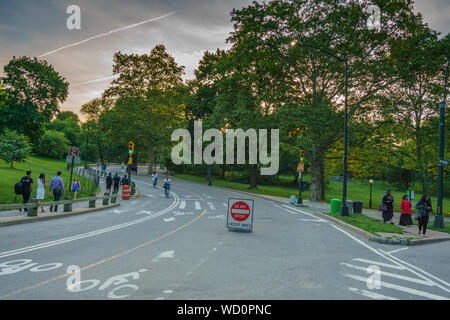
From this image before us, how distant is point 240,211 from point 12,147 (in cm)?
3609

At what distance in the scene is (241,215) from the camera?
12.6 metres

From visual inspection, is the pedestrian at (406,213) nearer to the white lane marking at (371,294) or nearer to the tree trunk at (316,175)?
the white lane marking at (371,294)

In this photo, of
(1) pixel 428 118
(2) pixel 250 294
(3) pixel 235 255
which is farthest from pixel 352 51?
(2) pixel 250 294

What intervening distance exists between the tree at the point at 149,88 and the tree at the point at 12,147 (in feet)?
59.5

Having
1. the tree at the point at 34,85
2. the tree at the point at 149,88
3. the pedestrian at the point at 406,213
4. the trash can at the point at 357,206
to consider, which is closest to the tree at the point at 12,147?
the tree at the point at 34,85

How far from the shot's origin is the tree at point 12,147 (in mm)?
37000

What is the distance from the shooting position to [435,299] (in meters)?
5.54

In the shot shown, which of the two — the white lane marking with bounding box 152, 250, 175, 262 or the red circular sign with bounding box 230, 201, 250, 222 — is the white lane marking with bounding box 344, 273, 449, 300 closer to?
the white lane marking with bounding box 152, 250, 175, 262

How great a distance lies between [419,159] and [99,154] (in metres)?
97.0

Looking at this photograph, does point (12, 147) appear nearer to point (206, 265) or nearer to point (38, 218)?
point (38, 218)

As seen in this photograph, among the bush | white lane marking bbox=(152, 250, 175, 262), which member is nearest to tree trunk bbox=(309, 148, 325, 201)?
white lane marking bbox=(152, 250, 175, 262)

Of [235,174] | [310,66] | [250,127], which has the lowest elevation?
[235,174]

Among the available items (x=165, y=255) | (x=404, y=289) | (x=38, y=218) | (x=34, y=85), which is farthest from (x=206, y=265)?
(x=34, y=85)
